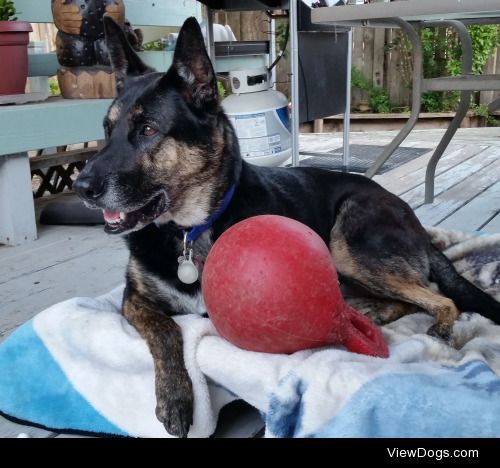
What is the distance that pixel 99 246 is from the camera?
10.7 feet

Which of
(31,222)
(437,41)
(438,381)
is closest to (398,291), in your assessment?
(438,381)

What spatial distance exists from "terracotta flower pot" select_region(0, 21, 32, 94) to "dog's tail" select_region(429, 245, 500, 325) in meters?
2.60

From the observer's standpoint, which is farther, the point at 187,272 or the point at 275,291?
the point at 187,272

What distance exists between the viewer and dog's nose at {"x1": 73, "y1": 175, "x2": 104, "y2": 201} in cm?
172

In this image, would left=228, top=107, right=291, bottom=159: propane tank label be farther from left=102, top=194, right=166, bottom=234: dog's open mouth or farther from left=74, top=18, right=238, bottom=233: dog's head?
left=102, top=194, right=166, bottom=234: dog's open mouth

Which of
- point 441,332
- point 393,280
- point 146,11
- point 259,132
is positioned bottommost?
point 441,332

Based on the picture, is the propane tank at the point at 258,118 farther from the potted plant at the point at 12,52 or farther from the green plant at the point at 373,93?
the green plant at the point at 373,93

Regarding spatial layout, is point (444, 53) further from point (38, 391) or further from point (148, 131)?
point (38, 391)

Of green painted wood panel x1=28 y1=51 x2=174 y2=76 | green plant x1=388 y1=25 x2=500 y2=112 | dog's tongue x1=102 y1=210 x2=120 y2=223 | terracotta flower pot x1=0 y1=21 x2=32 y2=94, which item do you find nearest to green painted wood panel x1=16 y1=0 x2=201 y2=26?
green painted wood panel x1=28 y1=51 x2=174 y2=76

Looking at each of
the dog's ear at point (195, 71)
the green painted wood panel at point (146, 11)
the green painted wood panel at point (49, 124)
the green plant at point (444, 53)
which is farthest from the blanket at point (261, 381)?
the green plant at point (444, 53)

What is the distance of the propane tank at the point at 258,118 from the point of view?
4270 mm

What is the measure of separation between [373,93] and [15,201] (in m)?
6.03

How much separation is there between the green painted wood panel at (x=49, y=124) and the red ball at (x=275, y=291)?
2.09 metres

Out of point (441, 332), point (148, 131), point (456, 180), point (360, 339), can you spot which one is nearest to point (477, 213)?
point (456, 180)
